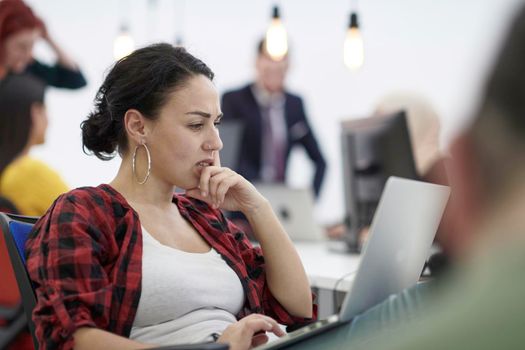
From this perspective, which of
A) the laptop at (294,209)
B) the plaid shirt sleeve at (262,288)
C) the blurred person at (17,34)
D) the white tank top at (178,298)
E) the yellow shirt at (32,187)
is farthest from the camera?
the blurred person at (17,34)

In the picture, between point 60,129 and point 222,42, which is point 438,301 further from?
point 222,42

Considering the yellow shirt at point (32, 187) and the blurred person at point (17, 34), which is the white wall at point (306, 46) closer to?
the blurred person at point (17, 34)

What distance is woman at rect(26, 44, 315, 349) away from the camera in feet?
4.19

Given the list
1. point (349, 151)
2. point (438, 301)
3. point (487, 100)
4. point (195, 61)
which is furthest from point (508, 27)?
point (349, 151)

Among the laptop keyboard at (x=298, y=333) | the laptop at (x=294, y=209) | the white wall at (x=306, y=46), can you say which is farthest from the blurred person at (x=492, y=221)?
the white wall at (x=306, y=46)

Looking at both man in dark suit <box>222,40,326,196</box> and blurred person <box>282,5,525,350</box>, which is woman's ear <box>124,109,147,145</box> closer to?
blurred person <box>282,5,525,350</box>

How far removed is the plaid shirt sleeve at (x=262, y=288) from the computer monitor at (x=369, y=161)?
3.63ft

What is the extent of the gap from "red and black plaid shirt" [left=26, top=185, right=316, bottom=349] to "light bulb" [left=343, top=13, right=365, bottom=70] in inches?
103

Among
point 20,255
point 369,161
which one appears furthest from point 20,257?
point 369,161

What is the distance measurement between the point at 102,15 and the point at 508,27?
5.10 m

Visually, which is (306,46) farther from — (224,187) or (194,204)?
(224,187)

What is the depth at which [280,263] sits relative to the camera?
163 cm

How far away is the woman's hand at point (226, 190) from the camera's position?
156 centimetres

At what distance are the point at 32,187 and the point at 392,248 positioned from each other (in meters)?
1.64
